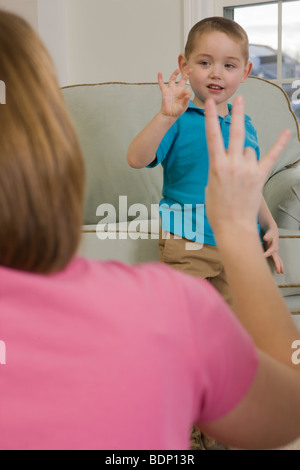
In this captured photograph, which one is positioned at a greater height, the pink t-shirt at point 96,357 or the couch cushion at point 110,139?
the pink t-shirt at point 96,357

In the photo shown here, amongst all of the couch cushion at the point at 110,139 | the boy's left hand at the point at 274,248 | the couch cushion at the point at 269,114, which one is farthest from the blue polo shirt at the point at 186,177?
the couch cushion at the point at 269,114

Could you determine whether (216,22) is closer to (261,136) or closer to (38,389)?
(261,136)

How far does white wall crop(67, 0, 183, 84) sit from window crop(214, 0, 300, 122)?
446mm

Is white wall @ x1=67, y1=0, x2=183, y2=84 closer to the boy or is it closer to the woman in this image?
the boy

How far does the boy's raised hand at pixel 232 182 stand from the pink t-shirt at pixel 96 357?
0.15m

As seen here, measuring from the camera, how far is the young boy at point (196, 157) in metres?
1.95

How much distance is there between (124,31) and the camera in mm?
4332

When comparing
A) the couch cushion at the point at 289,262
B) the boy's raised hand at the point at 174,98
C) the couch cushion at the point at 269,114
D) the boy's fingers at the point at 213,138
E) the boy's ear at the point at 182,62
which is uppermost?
the boy's ear at the point at 182,62

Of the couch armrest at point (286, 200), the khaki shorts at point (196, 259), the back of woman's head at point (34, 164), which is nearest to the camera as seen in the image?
the back of woman's head at point (34, 164)

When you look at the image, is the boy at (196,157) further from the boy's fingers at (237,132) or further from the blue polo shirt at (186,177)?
the boy's fingers at (237,132)

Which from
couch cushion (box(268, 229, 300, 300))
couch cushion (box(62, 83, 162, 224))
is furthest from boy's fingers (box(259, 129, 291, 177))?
couch cushion (box(62, 83, 162, 224))

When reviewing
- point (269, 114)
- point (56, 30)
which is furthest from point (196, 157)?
point (56, 30)

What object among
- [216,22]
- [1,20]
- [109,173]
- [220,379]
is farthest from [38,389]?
[109,173]

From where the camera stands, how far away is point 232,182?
0.59 metres
